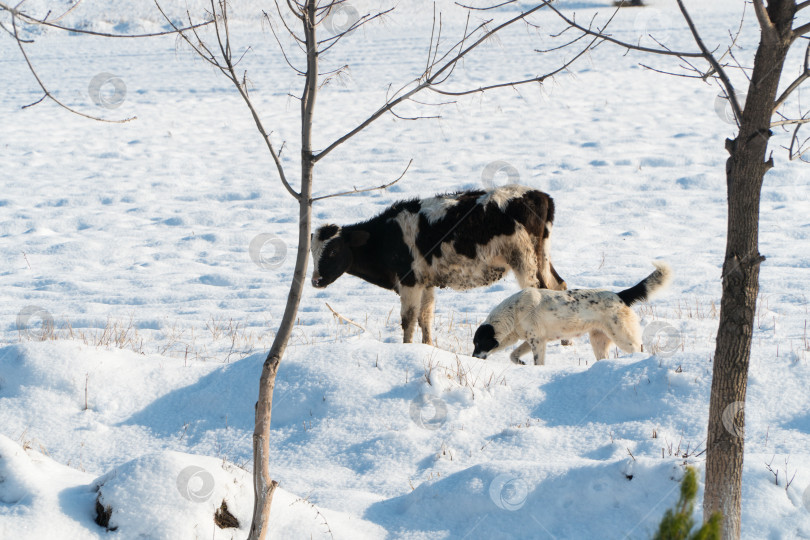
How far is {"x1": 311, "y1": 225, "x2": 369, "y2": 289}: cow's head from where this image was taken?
31.2 ft

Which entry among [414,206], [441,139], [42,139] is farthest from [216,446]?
[42,139]

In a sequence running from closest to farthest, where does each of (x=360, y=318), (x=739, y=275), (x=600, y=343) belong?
1. (x=739, y=275)
2. (x=600, y=343)
3. (x=360, y=318)

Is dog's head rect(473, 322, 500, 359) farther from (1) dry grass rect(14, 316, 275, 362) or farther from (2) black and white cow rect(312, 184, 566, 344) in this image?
(1) dry grass rect(14, 316, 275, 362)

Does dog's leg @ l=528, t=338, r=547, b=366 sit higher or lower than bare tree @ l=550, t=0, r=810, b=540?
lower

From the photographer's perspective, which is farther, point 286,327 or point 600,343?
point 600,343

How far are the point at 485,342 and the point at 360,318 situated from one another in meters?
3.25

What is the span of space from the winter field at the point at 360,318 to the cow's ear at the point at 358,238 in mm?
1122

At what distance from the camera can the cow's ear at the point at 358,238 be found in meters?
9.60

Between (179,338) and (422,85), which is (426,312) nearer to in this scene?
(179,338)

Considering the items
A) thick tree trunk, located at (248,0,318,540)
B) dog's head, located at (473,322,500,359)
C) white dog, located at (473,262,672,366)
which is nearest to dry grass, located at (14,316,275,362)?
dog's head, located at (473,322,500,359)

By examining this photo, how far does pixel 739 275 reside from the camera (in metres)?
3.46

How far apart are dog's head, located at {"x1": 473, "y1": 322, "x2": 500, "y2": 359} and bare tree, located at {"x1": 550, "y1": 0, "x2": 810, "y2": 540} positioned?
14.0ft

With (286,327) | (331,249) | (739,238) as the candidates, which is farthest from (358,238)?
(739,238)

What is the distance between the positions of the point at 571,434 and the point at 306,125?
3120 millimetres
